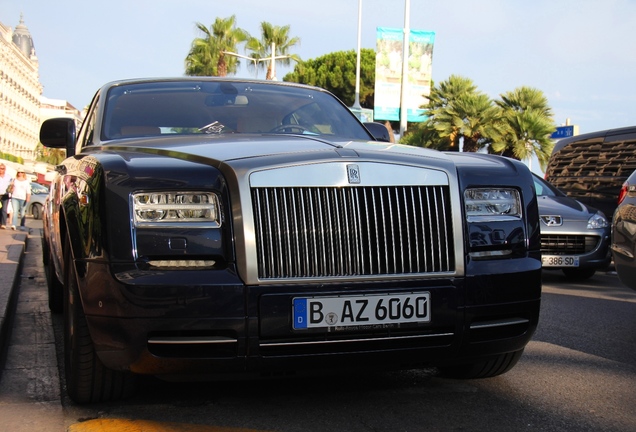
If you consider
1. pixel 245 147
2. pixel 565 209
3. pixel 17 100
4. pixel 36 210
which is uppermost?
pixel 17 100

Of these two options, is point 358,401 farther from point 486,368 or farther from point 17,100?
point 17,100

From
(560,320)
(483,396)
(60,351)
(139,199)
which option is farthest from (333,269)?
(560,320)

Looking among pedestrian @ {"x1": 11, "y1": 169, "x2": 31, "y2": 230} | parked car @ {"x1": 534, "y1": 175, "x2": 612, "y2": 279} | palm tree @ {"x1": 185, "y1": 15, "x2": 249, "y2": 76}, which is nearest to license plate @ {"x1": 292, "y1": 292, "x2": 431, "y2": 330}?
parked car @ {"x1": 534, "y1": 175, "x2": 612, "y2": 279}

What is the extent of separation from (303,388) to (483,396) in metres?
0.88

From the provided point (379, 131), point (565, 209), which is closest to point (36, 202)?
point (565, 209)

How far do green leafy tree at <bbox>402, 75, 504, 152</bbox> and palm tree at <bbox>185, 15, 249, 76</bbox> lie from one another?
80.9 feet

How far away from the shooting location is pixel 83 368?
3.96 m

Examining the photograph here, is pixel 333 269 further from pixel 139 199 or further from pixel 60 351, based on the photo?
A: pixel 60 351

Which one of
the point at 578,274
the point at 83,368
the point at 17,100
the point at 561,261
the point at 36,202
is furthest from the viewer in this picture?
the point at 17,100

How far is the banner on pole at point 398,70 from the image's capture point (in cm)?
3816

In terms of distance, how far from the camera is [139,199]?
366 centimetres

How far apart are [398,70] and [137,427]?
38206 millimetres

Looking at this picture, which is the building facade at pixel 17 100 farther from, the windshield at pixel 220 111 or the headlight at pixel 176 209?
the headlight at pixel 176 209

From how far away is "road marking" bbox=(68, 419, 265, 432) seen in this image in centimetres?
372
